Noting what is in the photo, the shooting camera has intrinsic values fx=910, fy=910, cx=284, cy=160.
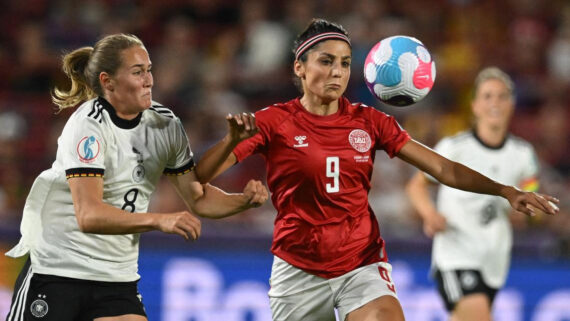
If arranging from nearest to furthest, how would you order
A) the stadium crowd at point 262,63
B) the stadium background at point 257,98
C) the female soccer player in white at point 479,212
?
1. the female soccer player in white at point 479,212
2. the stadium background at point 257,98
3. the stadium crowd at point 262,63

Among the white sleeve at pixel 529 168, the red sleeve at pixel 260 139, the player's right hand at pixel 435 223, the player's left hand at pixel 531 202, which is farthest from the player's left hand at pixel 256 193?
the white sleeve at pixel 529 168

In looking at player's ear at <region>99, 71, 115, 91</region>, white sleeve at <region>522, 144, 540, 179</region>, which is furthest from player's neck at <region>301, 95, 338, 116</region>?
white sleeve at <region>522, 144, 540, 179</region>

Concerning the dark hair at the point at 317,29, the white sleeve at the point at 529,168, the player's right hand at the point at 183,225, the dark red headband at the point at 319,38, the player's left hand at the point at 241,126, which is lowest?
the player's right hand at the point at 183,225

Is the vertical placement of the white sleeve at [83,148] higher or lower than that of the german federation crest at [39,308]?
higher

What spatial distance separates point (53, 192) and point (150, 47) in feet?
23.1

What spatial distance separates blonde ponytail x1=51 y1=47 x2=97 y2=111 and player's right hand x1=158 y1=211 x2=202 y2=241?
1.18 metres

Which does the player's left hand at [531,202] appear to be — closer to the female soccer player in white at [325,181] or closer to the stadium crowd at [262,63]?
the female soccer player in white at [325,181]

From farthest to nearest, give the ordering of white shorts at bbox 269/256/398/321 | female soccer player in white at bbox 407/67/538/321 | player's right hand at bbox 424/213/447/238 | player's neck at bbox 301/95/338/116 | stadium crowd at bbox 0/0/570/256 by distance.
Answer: stadium crowd at bbox 0/0/570/256, female soccer player in white at bbox 407/67/538/321, player's right hand at bbox 424/213/447/238, player's neck at bbox 301/95/338/116, white shorts at bbox 269/256/398/321

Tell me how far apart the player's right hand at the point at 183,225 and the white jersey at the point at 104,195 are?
642mm

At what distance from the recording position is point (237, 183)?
368 inches

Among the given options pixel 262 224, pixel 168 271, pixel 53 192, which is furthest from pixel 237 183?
pixel 53 192

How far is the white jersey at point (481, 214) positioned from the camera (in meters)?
6.95

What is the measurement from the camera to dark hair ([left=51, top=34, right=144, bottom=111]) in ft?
15.2

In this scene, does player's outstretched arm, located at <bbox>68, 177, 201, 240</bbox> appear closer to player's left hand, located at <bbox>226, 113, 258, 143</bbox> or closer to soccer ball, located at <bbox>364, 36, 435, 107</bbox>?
player's left hand, located at <bbox>226, 113, 258, 143</bbox>
